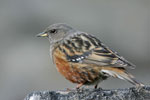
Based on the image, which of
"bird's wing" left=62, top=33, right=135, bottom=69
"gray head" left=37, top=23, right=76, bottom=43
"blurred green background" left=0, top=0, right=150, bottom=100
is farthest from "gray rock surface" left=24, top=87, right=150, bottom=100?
"blurred green background" left=0, top=0, right=150, bottom=100

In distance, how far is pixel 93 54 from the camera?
6.91 meters

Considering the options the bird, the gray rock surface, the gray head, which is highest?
the gray head

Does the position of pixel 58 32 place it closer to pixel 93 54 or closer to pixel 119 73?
pixel 93 54

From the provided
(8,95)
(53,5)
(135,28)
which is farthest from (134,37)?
(8,95)

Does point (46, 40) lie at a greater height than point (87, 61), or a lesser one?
greater

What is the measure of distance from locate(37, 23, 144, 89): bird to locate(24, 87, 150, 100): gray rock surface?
1.94ft

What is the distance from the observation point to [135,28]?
12.6 m

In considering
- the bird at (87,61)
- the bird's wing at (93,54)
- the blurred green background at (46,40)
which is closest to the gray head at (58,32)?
the bird at (87,61)

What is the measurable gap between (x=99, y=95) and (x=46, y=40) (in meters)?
6.50

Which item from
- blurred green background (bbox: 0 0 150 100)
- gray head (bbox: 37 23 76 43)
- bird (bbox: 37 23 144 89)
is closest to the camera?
bird (bbox: 37 23 144 89)

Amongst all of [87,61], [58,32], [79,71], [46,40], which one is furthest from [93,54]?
[46,40]

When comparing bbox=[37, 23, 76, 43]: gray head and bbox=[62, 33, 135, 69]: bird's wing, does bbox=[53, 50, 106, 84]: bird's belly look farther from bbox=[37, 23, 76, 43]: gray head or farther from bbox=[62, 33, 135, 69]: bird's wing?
bbox=[37, 23, 76, 43]: gray head

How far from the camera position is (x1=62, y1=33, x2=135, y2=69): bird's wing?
6594 mm

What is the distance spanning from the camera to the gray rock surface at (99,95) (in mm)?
5543
